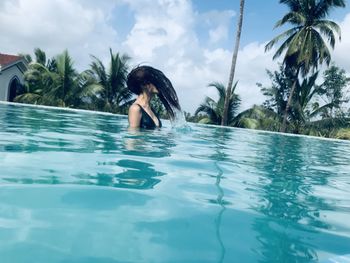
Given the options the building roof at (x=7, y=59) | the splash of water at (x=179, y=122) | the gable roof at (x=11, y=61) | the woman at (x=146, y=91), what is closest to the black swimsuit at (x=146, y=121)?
the woman at (x=146, y=91)

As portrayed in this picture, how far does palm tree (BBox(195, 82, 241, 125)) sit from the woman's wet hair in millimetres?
13419

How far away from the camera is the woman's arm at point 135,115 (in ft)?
18.2

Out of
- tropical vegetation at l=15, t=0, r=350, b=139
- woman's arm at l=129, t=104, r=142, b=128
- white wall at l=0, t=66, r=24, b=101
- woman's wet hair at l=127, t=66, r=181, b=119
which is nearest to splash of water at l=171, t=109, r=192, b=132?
woman's wet hair at l=127, t=66, r=181, b=119

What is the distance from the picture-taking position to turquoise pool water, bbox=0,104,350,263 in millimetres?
1408

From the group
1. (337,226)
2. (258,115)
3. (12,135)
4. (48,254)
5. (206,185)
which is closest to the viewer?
(48,254)

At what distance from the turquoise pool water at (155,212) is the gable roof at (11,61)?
61.7ft

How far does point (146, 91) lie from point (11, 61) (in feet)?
58.5

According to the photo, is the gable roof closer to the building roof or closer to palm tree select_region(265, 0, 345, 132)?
the building roof

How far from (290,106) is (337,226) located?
1880 cm

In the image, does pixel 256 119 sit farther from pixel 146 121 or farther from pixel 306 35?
pixel 146 121

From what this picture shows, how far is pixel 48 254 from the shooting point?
128cm

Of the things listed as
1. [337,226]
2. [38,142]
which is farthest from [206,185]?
[38,142]

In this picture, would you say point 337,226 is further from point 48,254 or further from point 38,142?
point 38,142

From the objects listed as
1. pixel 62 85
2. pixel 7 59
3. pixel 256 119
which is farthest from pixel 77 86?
pixel 256 119
